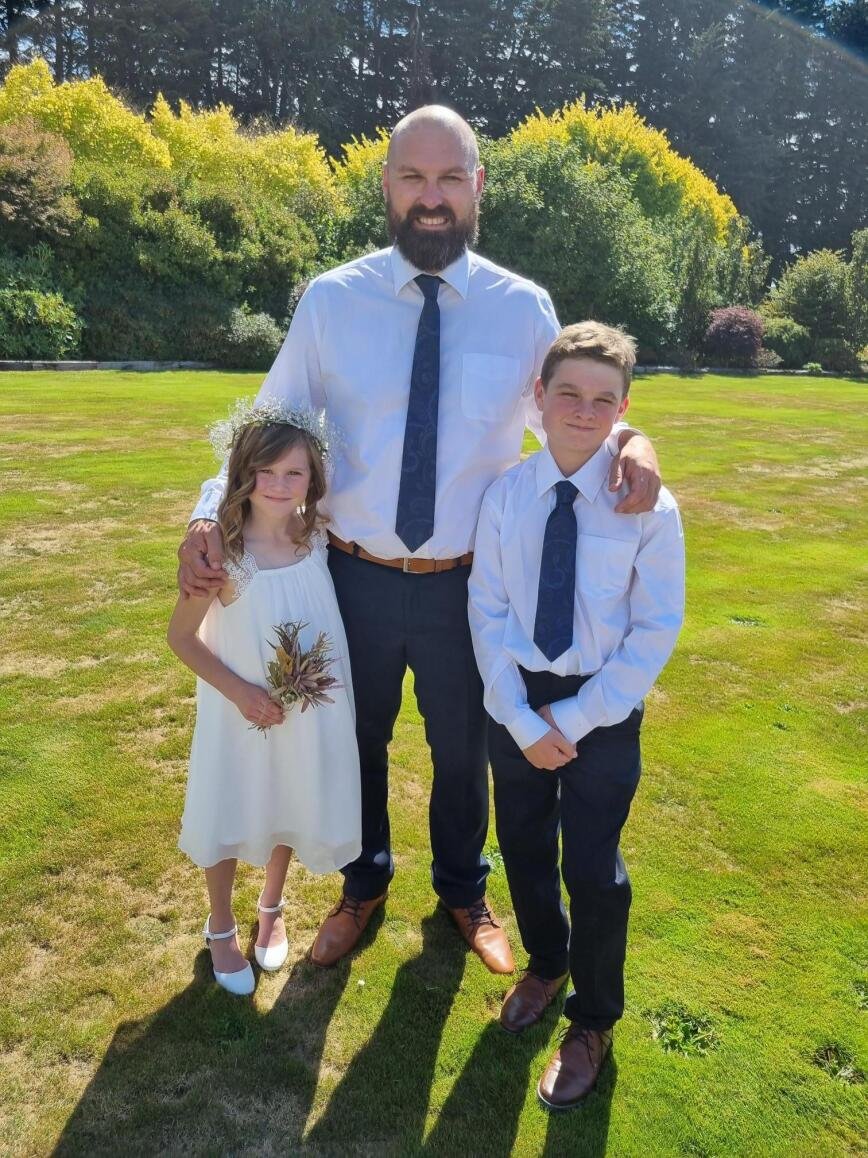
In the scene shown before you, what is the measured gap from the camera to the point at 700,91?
44562 millimetres

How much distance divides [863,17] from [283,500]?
5633cm

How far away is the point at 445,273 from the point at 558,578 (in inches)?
39.1

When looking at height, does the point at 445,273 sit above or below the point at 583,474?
above

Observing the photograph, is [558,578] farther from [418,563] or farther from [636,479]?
[418,563]

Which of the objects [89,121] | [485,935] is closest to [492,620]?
[485,935]

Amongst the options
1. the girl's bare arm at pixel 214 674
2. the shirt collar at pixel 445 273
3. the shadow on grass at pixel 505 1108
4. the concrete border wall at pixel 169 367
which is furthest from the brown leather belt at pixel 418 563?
the concrete border wall at pixel 169 367

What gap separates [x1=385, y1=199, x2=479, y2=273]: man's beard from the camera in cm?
241

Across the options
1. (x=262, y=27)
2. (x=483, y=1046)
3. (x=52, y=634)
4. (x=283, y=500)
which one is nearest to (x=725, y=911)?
(x=483, y=1046)

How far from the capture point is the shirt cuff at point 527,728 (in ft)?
7.03

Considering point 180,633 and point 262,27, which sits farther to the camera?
point 262,27

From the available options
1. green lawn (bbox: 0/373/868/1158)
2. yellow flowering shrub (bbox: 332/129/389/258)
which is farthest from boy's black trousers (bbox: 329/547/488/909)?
yellow flowering shrub (bbox: 332/129/389/258)

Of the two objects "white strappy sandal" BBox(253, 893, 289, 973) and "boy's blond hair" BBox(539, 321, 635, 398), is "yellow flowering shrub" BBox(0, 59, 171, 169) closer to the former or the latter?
"boy's blond hair" BBox(539, 321, 635, 398)

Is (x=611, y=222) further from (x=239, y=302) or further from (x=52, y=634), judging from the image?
(x=52, y=634)

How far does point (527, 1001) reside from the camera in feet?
8.18
